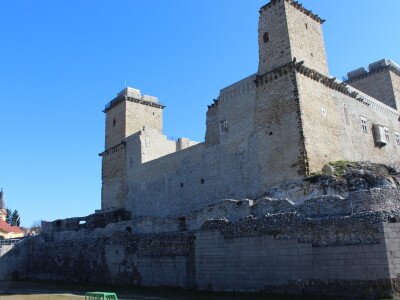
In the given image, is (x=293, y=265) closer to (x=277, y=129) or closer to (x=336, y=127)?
(x=277, y=129)

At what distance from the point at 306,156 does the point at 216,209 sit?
19.0 ft

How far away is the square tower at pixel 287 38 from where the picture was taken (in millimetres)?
23891

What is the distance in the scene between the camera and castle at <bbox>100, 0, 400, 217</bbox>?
896 inches

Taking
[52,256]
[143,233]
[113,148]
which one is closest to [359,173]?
[143,233]

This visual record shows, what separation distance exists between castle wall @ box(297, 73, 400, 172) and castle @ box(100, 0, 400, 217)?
62 mm

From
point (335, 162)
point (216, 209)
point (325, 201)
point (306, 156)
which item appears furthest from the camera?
point (335, 162)

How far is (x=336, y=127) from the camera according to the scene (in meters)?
24.7

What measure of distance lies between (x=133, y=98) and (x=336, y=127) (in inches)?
784

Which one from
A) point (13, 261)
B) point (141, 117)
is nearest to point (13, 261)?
point (13, 261)

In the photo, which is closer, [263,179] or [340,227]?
[340,227]

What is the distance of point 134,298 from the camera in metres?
16.0

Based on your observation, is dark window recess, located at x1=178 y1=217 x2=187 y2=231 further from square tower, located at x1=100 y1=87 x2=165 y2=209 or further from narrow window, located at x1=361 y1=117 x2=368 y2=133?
square tower, located at x1=100 y1=87 x2=165 y2=209

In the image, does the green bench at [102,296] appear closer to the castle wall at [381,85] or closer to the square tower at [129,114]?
the square tower at [129,114]

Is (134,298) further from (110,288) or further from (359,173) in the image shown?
(359,173)
